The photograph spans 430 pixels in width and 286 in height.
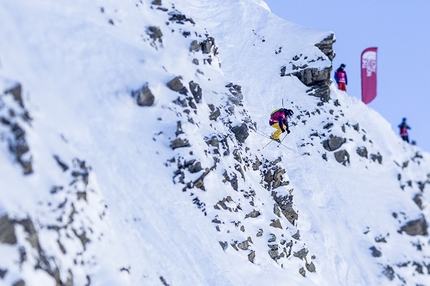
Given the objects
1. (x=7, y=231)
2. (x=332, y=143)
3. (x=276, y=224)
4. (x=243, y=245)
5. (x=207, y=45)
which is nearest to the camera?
(x=7, y=231)

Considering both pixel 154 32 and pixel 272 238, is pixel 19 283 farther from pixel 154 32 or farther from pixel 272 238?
pixel 154 32

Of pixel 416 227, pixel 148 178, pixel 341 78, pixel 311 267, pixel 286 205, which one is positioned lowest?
pixel 416 227

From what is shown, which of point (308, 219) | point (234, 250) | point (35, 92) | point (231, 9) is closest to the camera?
point (35, 92)

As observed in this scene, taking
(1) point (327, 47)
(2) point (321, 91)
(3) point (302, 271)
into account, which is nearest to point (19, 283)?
(3) point (302, 271)

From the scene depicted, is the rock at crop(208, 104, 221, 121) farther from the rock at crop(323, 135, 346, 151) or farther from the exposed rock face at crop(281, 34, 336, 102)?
the exposed rock face at crop(281, 34, 336, 102)

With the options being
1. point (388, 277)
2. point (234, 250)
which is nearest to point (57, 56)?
point (234, 250)

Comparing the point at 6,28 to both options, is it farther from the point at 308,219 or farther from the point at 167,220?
the point at 308,219

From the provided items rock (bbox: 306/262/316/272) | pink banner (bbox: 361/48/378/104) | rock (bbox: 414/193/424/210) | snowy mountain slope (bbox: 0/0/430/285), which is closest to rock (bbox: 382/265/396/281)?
snowy mountain slope (bbox: 0/0/430/285)
